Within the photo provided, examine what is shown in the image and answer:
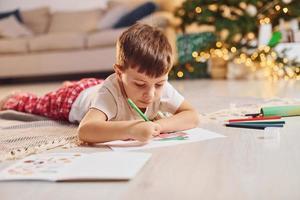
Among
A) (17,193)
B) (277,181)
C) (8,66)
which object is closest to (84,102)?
(17,193)

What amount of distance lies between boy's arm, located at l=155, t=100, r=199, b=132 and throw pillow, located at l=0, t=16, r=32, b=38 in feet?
10.6

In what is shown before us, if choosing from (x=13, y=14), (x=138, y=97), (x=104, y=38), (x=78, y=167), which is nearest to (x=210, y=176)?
(x=78, y=167)

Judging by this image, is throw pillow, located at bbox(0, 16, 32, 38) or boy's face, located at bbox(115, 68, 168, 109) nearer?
boy's face, located at bbox(115, 68, 168, 109)

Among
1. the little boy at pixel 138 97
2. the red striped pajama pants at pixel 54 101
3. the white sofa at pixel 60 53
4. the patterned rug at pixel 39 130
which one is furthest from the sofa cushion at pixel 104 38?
the little boy at pixel 138 97

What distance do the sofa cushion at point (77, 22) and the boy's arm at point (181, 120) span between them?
3.18m

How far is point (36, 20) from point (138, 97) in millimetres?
3668

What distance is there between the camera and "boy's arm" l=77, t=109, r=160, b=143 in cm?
118

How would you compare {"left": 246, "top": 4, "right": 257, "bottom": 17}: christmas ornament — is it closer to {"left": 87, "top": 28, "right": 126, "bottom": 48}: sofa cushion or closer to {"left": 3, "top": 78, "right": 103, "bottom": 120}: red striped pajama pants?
{"left": 87, "top": 28, "right": 126, "bottom": 48}: sofa cushion

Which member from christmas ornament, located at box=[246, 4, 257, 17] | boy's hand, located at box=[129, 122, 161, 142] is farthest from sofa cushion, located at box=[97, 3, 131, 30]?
boy's hand, located at box=[129, 122, 161, 142]

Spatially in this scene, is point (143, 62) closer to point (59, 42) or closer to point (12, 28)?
point (59, 42)

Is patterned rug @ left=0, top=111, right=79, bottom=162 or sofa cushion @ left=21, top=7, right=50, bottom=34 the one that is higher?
sofa cushion @ left=21, top=7, right=50, bottom=34

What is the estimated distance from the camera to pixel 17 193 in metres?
0.89

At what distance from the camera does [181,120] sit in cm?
137

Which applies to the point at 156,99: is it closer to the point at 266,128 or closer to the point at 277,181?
the point at 266,128
